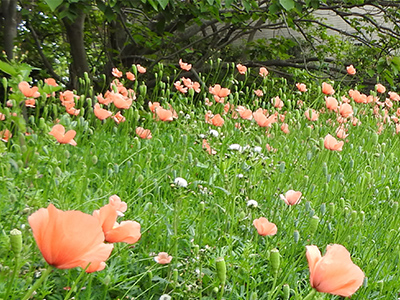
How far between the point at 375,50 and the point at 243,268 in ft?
14.2

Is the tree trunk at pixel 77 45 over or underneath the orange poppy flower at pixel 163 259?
over

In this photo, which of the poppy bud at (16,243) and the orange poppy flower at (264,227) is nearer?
the poppy bud at (16,243)

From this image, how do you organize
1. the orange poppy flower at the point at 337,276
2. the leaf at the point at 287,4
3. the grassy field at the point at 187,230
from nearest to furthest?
the orange poppy flower at the point at 337,276
the grassy field at the point at 187,230
the leaf at the point at 287,4

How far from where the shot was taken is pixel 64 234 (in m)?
0.62

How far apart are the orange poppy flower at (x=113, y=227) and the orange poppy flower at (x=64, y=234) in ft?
0.62

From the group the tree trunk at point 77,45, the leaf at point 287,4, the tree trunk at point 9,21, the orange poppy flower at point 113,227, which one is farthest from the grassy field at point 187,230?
the tree trunk at point 77,45

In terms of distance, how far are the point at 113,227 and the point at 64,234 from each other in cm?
26

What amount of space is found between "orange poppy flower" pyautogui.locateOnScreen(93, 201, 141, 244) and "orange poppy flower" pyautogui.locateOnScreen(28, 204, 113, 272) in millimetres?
190

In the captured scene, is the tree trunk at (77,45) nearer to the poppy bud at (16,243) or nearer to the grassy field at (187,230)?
the grassy field at (187,230)

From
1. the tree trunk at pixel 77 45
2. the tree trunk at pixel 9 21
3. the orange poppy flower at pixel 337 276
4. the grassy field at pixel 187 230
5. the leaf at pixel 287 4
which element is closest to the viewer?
the orange poppy flower at pixel 337 276

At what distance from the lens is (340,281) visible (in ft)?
2.72

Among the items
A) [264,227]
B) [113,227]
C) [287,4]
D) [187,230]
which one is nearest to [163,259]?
[264,227]

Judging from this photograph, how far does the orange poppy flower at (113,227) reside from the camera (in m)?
0.85

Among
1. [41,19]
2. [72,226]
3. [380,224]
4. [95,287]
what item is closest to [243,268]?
[95,287]
